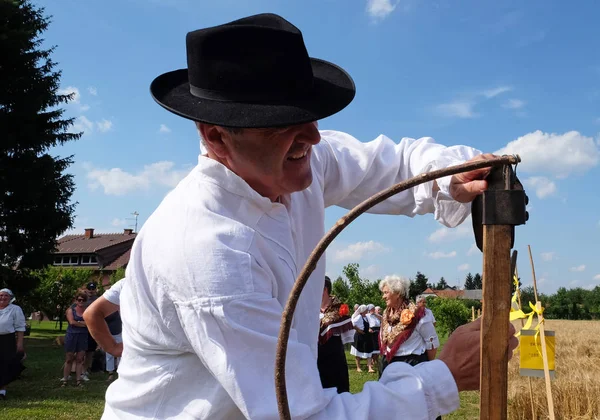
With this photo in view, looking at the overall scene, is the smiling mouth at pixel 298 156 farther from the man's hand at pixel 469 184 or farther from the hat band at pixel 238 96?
the man's hand at pixel 469 184

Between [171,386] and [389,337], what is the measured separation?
6.93 m

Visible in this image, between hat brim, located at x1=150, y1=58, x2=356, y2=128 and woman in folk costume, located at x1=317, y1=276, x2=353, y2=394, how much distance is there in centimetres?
610

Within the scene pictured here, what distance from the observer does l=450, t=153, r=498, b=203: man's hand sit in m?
1.49

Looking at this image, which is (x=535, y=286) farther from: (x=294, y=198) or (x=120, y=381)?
(x=120, y=381)

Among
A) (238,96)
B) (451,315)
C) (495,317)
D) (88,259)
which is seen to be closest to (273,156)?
(238,96)

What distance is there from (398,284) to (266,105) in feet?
23.6

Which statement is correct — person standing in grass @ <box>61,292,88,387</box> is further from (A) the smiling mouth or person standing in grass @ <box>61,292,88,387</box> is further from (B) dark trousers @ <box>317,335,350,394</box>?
(A) the smiling mouth

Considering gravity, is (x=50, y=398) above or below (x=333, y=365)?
below

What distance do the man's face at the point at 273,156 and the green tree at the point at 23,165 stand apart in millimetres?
20990

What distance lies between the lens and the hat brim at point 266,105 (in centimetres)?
143

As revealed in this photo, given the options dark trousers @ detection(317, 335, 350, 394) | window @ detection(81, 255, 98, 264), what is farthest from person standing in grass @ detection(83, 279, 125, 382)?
window @ detection(81, 255, 98, 264)

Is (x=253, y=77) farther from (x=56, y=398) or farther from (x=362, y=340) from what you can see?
(x=362, y=340)

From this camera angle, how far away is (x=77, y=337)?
1066 centimetres

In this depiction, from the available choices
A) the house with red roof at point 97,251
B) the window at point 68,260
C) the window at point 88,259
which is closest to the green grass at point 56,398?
the house with red roof at point 97,251
